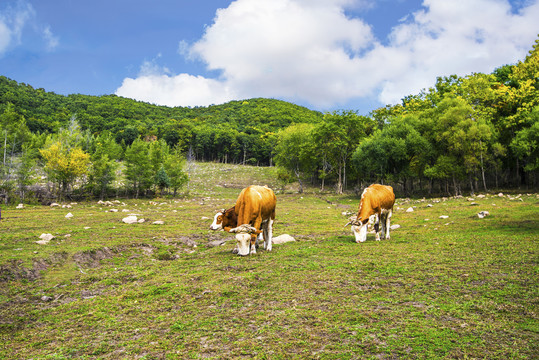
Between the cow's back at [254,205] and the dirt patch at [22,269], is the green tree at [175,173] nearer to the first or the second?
the dirt patch at [22,269]

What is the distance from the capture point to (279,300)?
7.32 m

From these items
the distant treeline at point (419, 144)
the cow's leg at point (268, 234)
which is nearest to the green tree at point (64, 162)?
the distant treeline at point (419, 144)

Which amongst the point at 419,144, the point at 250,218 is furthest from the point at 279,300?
the point at 419,144

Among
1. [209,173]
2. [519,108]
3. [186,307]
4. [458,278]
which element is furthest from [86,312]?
[209,173]

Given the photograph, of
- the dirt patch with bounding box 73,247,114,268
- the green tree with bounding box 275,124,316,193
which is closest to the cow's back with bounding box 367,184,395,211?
the dirt patch with bounding box 73,247,114,268

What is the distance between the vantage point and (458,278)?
8.07 m

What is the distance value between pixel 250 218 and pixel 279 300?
5.54 m

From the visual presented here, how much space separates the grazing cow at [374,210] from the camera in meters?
14.6

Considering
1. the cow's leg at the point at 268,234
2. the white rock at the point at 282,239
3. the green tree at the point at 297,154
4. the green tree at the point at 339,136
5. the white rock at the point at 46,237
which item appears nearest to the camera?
the cow's leg at the point at 268,234

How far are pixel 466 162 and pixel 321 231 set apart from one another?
31.4 m

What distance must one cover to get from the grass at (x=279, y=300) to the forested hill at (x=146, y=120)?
96.9 m

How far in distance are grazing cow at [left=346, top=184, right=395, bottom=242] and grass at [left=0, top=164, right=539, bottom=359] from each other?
2.57 feet

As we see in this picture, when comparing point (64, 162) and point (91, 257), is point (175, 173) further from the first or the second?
point (91, 257)

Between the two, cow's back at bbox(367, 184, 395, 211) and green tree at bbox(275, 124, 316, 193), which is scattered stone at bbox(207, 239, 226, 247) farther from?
green tree at bbox(275, 124, 316, 193)
